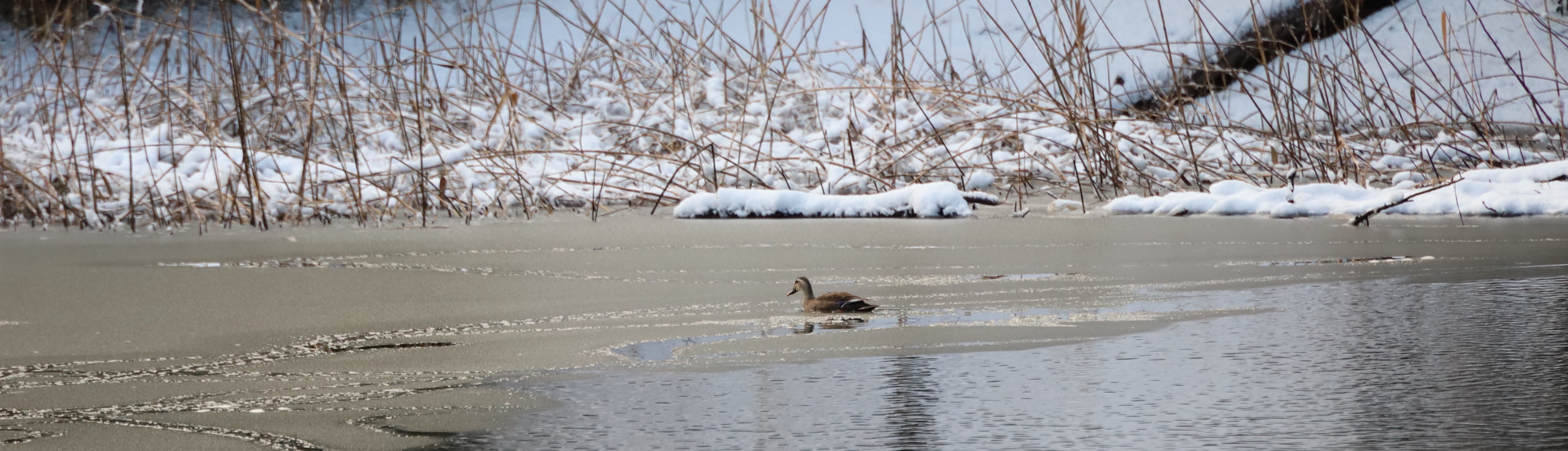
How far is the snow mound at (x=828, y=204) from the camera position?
14.3 feet

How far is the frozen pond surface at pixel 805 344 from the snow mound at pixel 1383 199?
0.22m

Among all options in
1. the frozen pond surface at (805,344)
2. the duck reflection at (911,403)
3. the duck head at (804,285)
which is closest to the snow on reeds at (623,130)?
the frozen pond surface at (805,344)

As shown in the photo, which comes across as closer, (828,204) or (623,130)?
(828,204)

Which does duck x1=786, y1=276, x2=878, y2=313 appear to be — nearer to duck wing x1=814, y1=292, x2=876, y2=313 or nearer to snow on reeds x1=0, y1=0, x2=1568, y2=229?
duck wing x1=814, y1=292, x2=876, y2=313

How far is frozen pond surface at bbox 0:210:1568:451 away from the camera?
1.54 metres

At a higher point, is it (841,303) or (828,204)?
(828,204)

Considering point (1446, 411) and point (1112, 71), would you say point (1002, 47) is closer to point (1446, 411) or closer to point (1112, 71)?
point (1112, 71)

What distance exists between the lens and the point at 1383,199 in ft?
13.7

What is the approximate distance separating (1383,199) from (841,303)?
247 centimetres

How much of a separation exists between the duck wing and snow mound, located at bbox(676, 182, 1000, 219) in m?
1.96

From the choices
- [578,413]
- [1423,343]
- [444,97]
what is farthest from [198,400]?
[444,97]

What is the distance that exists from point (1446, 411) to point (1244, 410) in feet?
0.72

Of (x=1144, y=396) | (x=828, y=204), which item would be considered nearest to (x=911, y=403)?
(x=1144, y=396)

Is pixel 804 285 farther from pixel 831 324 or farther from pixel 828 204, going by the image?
pixel 828 204
